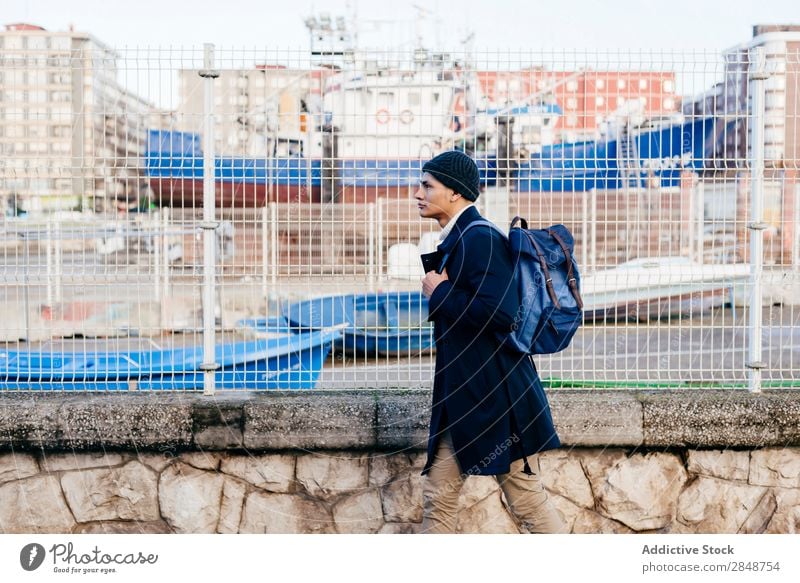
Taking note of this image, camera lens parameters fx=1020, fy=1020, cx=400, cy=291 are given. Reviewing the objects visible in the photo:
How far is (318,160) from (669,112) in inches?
81.5

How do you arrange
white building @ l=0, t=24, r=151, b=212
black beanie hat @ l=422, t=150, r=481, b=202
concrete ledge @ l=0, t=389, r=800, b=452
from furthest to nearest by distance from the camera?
white building @ l=0, t=24, r=151, b=212
concrete ledge @ l=0, t=389, r=800, b=452
black beanie hat @ l=422, t=150, r=481, b=202

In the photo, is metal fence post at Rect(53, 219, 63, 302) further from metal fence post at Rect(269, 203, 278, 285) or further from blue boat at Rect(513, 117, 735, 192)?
blue boat at Rect(513, 117, 735, 192)

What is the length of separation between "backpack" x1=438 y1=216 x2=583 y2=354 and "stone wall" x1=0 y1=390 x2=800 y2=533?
3.95 feet

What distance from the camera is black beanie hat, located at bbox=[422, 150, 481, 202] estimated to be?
4.32 meters

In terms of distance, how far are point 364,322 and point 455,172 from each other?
6.18 ft

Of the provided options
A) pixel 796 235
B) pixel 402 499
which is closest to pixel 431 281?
pixel 402 499

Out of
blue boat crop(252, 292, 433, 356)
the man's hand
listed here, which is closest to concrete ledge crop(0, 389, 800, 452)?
blue boat crop(252, 292, 433, 356)

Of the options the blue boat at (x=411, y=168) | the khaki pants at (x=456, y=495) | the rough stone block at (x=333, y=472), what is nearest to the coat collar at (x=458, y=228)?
the khaki pants at (x=456, y=495)

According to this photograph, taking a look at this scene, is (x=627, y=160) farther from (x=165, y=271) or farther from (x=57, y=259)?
(x=57, y=259)

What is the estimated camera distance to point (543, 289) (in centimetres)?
428

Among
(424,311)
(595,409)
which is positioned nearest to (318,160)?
(595,409)

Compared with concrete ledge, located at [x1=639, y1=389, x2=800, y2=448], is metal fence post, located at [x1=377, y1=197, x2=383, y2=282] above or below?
above

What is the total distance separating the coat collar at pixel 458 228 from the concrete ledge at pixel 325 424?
54.1 inches

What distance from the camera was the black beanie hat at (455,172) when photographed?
4.32m
